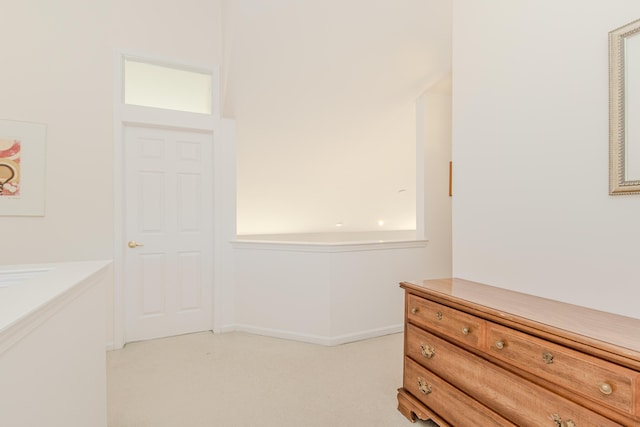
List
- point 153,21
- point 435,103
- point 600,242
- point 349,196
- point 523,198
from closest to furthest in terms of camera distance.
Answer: point 600,242 < point 523,198 < point 153,21 < point 435,103 < point 349,196

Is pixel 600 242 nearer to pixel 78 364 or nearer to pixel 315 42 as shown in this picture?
pixel 78 364

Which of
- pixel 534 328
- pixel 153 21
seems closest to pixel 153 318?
pixel 153 21

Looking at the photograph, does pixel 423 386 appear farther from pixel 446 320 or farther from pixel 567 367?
pixel 567 367

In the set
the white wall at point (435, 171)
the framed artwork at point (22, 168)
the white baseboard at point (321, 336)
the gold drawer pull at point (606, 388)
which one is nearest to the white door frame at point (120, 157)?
the framed artwork at point (22, 168)

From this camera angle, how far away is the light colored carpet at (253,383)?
77.7 inches

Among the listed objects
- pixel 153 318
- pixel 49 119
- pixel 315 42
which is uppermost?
pixel 315 42

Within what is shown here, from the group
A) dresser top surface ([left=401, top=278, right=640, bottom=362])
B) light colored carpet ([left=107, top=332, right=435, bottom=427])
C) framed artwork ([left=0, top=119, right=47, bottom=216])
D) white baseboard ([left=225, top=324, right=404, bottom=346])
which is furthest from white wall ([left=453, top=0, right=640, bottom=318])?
framed artwork ([left=0, top=119, right=47, bottom=216])

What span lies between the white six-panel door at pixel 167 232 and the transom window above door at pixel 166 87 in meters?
0.30

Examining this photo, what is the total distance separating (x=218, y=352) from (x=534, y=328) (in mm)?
2492

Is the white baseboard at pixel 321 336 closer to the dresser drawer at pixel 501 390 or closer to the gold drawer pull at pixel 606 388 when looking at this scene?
the dresser drawer at pixel 501 390

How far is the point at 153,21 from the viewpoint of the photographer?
10.3 feet

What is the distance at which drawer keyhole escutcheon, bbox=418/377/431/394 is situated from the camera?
182 cm

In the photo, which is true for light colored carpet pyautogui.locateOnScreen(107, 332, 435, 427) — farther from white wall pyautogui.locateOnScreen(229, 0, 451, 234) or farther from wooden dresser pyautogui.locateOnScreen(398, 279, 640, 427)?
white wall pyautogui.locateOnScreen(229, 0, 451, 234)

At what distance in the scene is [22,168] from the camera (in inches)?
104
